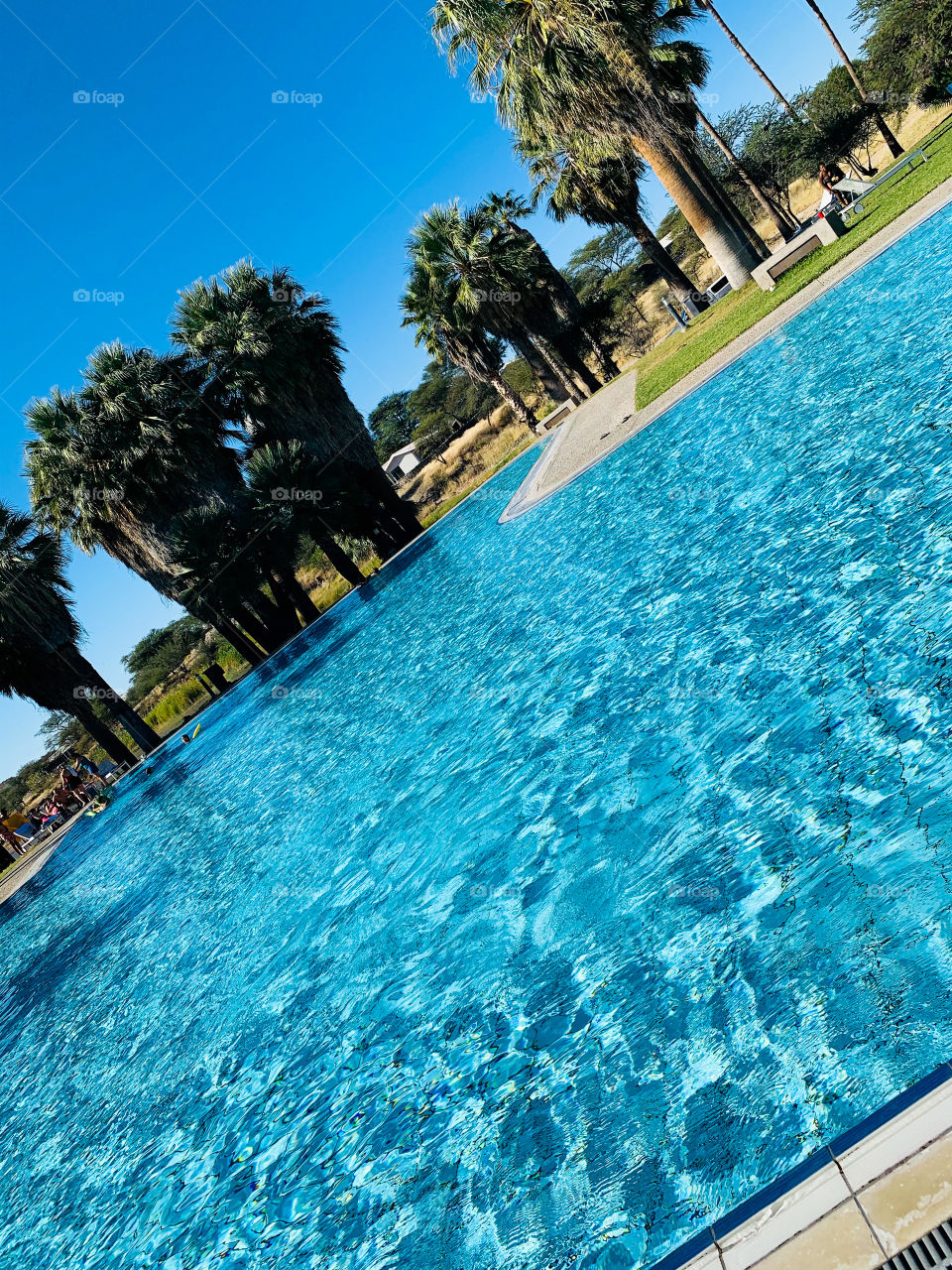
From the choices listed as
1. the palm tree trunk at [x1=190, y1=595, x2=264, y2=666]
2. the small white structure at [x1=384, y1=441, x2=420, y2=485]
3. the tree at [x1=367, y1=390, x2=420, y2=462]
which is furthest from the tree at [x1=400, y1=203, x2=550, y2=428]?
the tree at [x1=367, y1=390, x2=420, y2=462]

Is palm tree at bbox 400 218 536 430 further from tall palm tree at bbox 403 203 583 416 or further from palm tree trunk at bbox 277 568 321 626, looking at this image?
palm tree trunk at bbox 277 568 321 626

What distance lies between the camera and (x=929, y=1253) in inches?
73.5

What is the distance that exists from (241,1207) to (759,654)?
186 inches

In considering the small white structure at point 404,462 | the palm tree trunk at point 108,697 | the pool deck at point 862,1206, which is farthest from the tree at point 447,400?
the pool deck at point 862,1206

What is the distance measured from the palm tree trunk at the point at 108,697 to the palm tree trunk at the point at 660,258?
25074 mm

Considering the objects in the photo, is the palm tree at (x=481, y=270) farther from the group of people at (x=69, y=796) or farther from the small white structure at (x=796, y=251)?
the group of people at (x=69, y=796)

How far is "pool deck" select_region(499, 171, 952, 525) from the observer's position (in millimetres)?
13727

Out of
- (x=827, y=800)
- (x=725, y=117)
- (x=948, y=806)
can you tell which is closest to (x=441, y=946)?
(x=827, y=800)

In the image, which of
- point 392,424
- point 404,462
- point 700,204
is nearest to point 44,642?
point 700,204

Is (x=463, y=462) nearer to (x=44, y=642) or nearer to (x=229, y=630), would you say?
(x=229, y=630)

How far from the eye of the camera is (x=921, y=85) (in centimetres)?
3481

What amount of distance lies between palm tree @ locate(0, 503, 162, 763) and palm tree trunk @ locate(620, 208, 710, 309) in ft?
79.1

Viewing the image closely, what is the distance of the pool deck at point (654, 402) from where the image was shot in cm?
1373

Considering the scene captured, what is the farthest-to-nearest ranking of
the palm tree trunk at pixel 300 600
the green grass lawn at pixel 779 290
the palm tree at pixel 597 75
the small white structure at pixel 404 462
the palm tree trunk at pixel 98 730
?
the small white structure at pixel 404 462
the palm tree trunk at pixel 300 600
the palm tree trunk at pixel 98 730
the palm tree at pixel 597 75
the green grass lawn at pixel 779 290
